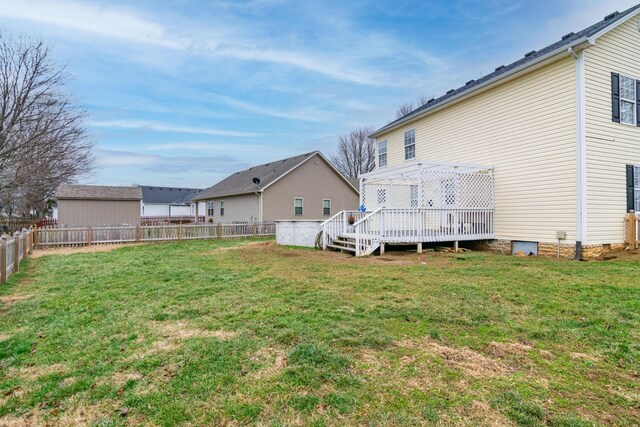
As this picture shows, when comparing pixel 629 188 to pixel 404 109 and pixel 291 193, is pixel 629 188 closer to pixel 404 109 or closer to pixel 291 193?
pixel 291 193

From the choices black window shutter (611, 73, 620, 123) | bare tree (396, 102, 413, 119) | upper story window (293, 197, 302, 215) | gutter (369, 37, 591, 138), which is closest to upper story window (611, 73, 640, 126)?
black window shutter (611, 73, 620, 123)

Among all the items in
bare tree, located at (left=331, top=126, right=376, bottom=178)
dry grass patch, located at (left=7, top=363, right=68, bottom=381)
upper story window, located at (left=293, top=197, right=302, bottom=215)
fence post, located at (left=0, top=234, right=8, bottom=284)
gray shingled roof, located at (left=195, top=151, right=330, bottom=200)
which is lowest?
dry grass patch, located at (left=7, top=363, right=68, bottom=381)

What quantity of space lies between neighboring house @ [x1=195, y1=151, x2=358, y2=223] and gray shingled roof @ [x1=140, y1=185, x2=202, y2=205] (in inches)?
952

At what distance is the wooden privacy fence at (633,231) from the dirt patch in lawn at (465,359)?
373 inches

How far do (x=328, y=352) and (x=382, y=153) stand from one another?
14.7 metres

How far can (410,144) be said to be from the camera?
15000 millimetres

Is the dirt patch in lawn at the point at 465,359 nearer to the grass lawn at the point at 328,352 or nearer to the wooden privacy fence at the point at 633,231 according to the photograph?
the grass lawn at the point at 328,352

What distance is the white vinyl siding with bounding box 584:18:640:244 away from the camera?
8977 millimetres

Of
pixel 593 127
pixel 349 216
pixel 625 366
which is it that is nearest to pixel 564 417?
pixel 625 366

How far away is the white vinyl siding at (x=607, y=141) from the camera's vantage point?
8977mm

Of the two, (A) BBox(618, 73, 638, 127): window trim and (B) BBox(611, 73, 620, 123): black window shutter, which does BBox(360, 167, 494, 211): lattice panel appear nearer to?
(B) BBox(611, 73, 620, 123): black window shutter

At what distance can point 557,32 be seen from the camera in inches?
535

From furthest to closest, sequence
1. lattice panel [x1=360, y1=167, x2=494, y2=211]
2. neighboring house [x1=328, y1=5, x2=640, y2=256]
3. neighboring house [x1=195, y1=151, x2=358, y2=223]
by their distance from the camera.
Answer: neighboring house [x1=195, y1=151, x2=358, y2=223] < lattice panel [x1=360, y1=167, x2=494, y2=211] < neighboring house [x1=328, y1=5, x2=640, y2=256]

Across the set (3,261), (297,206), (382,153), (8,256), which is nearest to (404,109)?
(297,206)
